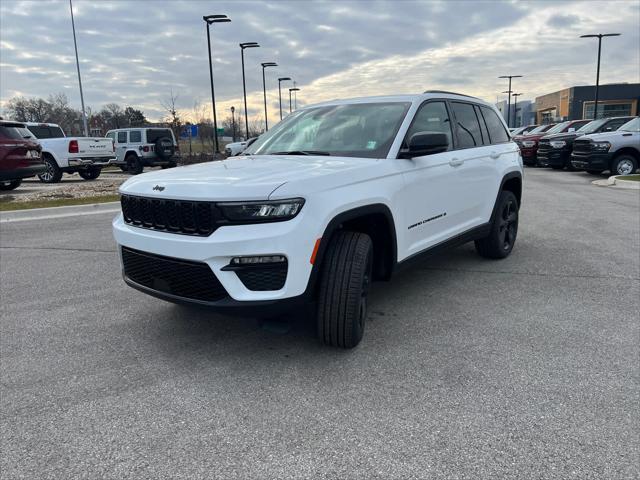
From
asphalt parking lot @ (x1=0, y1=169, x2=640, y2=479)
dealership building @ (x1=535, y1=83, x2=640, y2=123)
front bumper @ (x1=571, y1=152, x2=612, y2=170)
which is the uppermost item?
dealership building @ (x1=535, y1=83, x2=640, y2=123)

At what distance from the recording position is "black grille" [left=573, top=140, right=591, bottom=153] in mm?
15797

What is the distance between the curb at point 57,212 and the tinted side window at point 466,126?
7300mm

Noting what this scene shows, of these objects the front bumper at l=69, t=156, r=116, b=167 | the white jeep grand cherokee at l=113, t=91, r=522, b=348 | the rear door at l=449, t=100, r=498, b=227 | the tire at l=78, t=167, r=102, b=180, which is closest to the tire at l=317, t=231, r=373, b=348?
the white jeep grand cherokee at l=113, t=91, r=522, b=348

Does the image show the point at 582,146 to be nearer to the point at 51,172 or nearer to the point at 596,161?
the point at 596,161

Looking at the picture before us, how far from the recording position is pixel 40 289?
4.97m

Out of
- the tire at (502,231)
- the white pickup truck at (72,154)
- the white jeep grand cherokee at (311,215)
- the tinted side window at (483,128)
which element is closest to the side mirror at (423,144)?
the white jeep grand cherokee at (311,215)

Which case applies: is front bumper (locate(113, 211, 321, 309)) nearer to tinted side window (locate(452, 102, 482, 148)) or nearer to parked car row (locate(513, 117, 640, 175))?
tinted side window (locate(452, 102, 482, 148))

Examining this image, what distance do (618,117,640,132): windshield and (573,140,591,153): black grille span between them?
1023mm

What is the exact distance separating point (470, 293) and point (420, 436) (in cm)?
239

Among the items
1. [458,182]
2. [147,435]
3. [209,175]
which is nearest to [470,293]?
[458,182]

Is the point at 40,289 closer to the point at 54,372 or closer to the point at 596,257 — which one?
the point at 54,372

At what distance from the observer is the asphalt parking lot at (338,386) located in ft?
7.69

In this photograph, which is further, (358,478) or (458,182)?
(458,182)

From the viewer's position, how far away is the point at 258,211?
2924 mm
